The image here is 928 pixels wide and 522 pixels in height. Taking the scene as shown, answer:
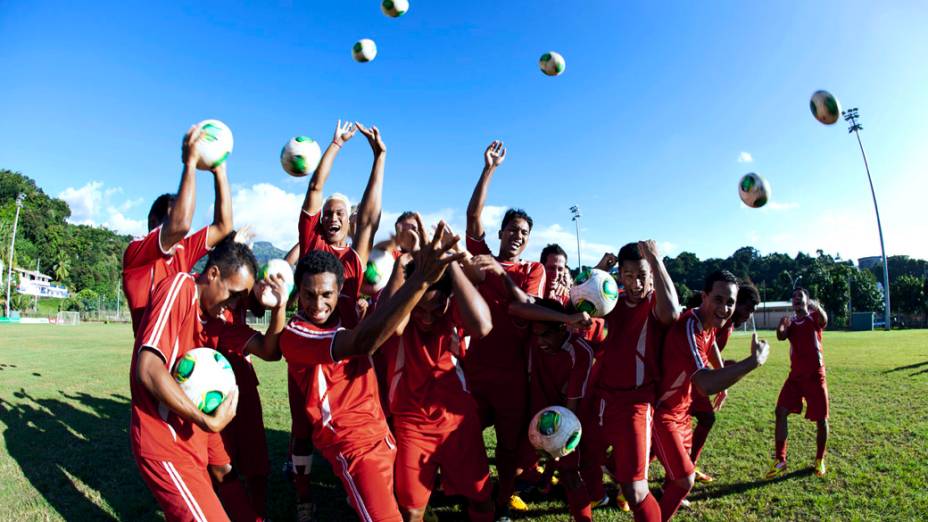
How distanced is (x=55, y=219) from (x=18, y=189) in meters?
9.65

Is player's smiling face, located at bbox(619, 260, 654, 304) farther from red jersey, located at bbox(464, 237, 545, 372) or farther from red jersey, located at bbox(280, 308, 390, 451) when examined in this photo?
red jersey, located at bbox(280, 308, 390, 451)

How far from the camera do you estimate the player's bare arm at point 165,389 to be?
296cm

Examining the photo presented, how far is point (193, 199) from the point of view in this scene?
347 centimetres

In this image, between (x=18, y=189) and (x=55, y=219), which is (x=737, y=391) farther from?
(x=18, y=189)

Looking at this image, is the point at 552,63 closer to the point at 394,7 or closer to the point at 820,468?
the point at 394,7

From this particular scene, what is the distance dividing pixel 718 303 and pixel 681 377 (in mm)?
682

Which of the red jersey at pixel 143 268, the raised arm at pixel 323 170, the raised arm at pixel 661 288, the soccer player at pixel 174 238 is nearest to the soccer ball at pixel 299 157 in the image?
the raised arm at pixel 323 170

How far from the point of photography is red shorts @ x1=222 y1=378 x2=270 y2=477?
4.58 metres

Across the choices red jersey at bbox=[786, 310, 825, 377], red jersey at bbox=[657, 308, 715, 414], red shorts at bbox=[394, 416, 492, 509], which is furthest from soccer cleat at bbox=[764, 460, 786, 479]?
red shorts at bbox=[394, 416, 492, 509]

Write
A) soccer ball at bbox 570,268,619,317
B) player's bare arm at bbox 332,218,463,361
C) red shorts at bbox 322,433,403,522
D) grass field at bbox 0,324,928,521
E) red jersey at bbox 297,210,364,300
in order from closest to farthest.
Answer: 1. player's bare arm at bbox 332,218,463,361
2. red shorts at bbox 322,433,403,522
3. soccer ball at bbox 570,268,619,317
4. red jersey at bbox 297,210,364,300
5. grass field at bbox 0,324,928,521

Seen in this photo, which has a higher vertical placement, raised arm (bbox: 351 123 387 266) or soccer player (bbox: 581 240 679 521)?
raised arm (bbox: 351 123 387 266)

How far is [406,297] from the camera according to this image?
2.91 m

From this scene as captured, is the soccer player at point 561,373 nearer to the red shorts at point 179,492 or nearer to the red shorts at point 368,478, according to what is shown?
the red shorts at point 368,478

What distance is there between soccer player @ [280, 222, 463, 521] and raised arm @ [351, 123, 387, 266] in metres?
1.46
